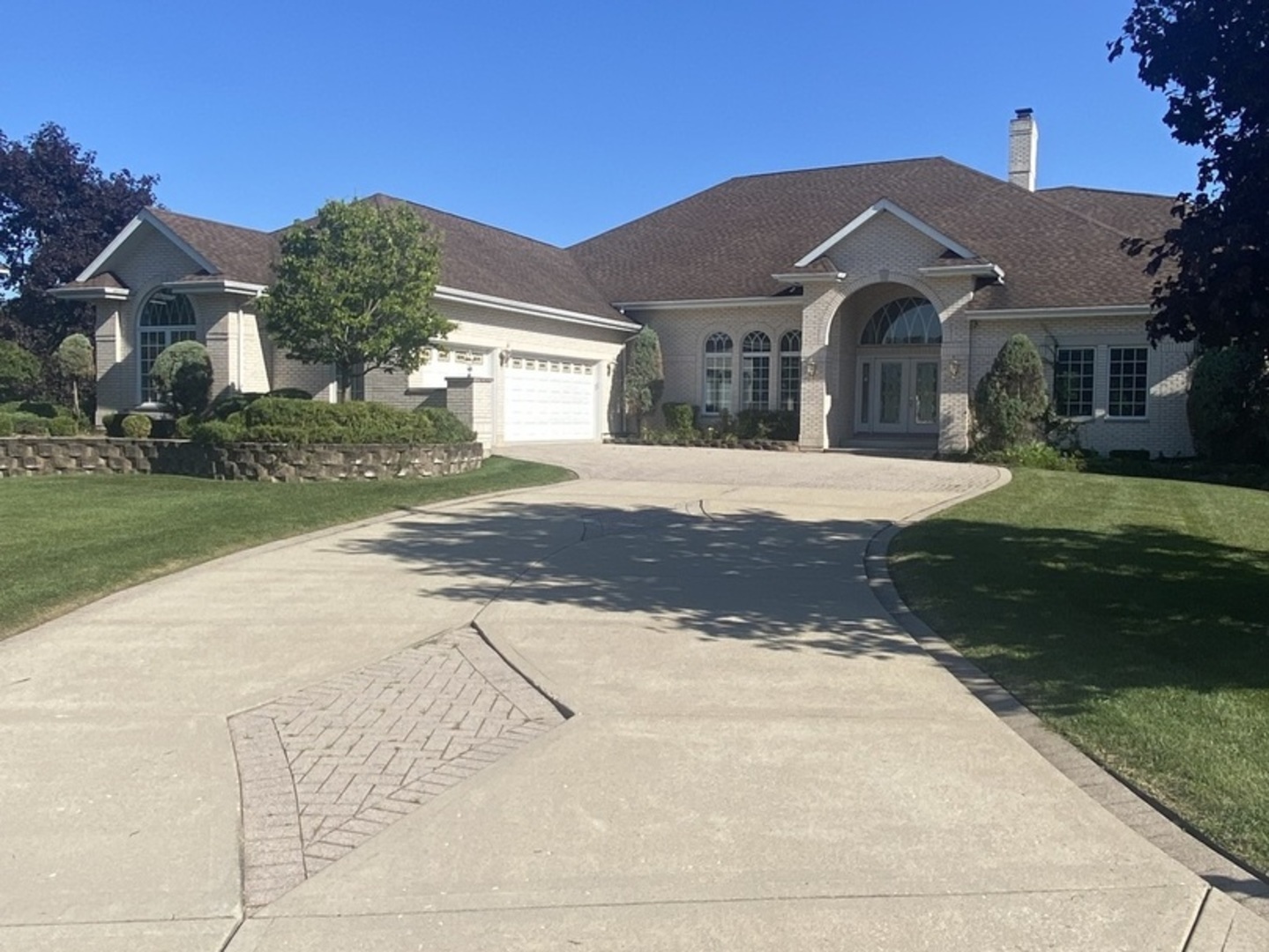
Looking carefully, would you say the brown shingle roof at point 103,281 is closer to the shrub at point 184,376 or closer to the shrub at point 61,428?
the shrub at point 184,376

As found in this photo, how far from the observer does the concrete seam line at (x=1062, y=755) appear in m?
3.83

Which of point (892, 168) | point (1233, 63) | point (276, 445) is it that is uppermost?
point (892, 168)

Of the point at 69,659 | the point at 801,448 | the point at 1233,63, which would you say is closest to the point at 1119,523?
the point at 1233,63

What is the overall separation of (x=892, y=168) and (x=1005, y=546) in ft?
77.3

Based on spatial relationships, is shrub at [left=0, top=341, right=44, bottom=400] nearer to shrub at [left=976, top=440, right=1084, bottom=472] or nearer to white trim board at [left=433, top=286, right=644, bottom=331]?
white trim board at [left=433, top=286, right=644, bottom=331]

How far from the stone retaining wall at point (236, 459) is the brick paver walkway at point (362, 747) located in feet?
35.2

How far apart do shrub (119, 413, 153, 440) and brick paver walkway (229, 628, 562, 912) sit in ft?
51.4

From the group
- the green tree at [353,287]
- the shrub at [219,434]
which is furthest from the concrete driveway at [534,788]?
the green tree at [353,287]

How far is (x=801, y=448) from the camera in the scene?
26516 millimetres

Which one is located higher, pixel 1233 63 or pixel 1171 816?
pixel 1233 63

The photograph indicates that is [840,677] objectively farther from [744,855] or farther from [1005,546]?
[1005,546]

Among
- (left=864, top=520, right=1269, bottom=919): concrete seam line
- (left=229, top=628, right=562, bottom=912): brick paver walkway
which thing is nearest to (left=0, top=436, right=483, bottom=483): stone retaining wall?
(left=864, top=520, right=1269, bottom=919): concrete seam line

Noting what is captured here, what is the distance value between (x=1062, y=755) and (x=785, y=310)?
23742 millimetres

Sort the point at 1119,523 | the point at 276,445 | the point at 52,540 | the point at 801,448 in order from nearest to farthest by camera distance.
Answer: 1. the point at 52,540
2. the point at 1119,523
3. the point at 276,445
4. the point at 801,448
